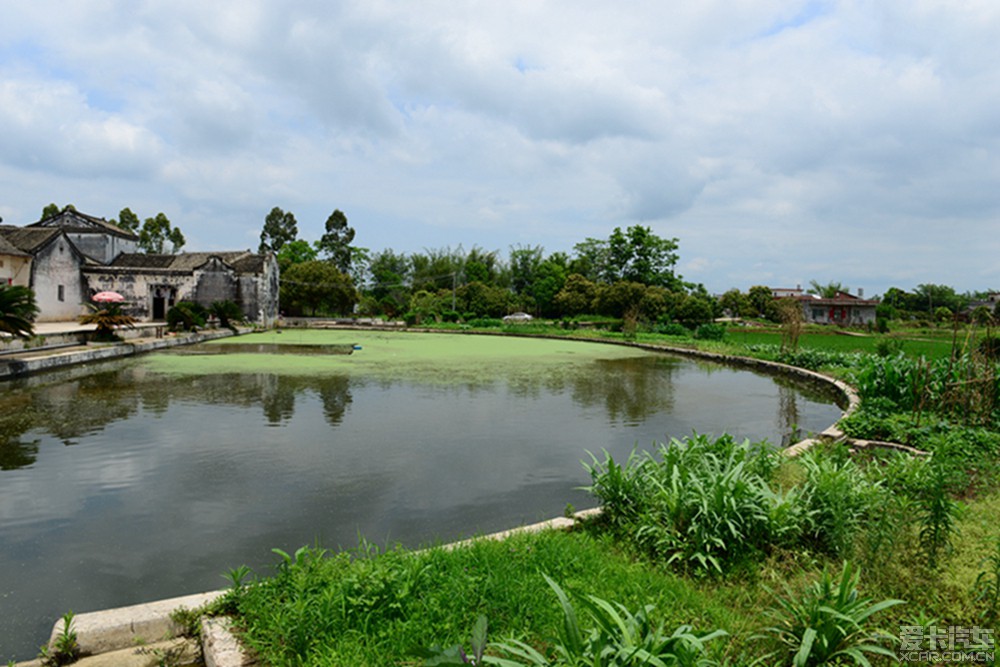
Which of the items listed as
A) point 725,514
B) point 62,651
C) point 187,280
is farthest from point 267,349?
point 725,514

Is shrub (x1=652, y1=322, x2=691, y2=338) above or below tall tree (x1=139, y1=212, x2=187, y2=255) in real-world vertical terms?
below

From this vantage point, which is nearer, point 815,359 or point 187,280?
point 815,359

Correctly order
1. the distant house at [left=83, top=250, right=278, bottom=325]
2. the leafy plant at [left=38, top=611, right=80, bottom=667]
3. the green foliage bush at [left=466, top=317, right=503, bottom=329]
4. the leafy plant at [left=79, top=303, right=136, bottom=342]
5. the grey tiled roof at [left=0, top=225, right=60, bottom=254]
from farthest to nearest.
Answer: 1. the green foliage bush at [left=466, top=317, right=503, bottom=329]
2. the distant house at [left=83, top=250, right=278, bottom=325]
3. the grey tiled roof at [left=0, top=225, right=60, bottom=254]
4. the leafy plant at [left=79, top=303, right=136, bottom=342]
5. the leafy plant at [left=38, top=611, right=80, bottom=667]

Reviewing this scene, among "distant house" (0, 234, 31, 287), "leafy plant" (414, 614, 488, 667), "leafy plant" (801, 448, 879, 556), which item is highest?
"distant house" (0, 234, 31, 287)

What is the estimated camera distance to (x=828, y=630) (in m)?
2.11

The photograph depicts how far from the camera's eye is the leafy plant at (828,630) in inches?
80.9

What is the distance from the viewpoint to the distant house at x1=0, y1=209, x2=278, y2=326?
2277 centimetres

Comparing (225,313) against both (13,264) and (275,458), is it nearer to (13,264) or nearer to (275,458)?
(13,264)

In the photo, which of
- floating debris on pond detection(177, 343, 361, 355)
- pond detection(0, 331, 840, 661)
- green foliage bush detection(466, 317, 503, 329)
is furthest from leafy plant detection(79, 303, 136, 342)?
green foliage bush detection(466, 317, 503, 329)

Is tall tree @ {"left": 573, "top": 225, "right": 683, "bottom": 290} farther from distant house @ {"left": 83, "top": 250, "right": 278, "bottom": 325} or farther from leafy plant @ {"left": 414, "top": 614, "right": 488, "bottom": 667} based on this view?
leafy plant @ {"left": 414, "top": 614, "right": 488, "bottom": 667}

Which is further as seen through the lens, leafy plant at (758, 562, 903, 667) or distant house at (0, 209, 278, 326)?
distant house at (0, 209, 278, 326)

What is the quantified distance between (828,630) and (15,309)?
1367 centimetres

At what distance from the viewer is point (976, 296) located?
5812 cm

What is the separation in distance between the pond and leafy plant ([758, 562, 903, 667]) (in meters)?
1.98
